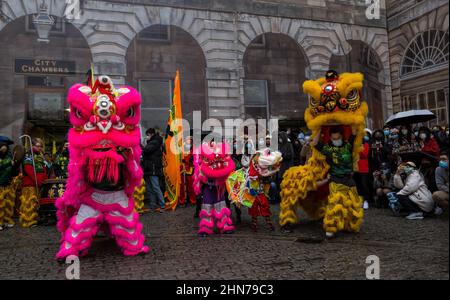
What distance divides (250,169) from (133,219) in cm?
202

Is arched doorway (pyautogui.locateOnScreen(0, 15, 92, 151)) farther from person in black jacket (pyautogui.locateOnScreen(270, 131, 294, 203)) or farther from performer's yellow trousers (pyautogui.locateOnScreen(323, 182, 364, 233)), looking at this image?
performer's yellow trousers (pyautogui.locateOnScreen(323, 182, 364, 233))

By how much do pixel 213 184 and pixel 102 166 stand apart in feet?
6.28

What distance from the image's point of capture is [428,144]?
6.69m

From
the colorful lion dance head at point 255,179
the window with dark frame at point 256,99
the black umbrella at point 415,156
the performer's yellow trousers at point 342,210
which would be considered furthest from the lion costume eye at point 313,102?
the window with dark frame at point 256,99

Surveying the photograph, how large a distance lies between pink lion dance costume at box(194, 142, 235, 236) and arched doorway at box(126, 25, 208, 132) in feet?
25.3

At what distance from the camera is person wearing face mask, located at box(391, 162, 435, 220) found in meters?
6.16

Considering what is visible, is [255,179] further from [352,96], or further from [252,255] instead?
[352,96]

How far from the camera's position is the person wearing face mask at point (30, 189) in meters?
6.90

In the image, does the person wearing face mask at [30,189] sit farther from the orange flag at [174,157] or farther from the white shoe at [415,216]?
the white shoe at [415,216]

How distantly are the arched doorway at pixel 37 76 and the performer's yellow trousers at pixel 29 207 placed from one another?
19.0ft

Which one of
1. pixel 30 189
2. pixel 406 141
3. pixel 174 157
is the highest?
pixel 406 141

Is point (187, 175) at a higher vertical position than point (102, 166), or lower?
lower

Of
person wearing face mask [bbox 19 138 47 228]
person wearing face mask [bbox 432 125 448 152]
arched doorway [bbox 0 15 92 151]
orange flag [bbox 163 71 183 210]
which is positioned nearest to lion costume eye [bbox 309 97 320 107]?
person wearing face mask [bbox 432 125 448 152]

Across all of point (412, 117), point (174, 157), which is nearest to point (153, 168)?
point (174, 157)
